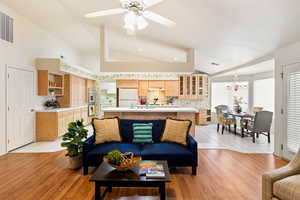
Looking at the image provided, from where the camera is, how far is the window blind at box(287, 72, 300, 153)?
348cm

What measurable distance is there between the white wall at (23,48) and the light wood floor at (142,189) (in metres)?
1.41

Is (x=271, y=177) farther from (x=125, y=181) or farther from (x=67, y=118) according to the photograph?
(x=67, y=118)

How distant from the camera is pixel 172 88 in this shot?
28.0 feet

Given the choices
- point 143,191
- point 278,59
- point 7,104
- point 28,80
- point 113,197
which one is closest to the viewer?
point 113,197

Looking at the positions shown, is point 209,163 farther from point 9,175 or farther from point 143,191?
point 9,175

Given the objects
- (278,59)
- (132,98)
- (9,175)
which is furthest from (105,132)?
(132,98)

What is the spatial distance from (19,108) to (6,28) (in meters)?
1.96

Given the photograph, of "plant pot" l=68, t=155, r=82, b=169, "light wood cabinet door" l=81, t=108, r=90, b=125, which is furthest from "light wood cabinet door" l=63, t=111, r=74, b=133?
"plant pot" l=68, t=155, r=82, b=169

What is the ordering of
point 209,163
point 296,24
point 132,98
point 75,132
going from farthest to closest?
point 132,98
point 209,163
point 75,132
point 296,24

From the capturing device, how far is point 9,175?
10.0 feet

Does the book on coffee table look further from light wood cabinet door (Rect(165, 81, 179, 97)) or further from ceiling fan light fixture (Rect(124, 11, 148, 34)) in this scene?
light wood cabinet door (Rect(165, 81, 179, 97))

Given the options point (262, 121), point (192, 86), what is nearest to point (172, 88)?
point (192, 86)

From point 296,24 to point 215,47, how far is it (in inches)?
87.6

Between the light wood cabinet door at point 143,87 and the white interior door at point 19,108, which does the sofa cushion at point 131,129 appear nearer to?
the white interior door at point 19,108
